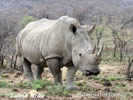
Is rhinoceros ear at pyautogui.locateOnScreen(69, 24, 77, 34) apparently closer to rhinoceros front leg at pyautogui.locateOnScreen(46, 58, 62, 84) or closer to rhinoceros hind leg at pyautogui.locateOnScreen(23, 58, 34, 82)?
rhinoceros front leg at pyautogui.locateOnScreen(46, 58, 62, 84)

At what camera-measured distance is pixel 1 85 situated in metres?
5.79

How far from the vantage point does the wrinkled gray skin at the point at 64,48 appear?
5.19 m

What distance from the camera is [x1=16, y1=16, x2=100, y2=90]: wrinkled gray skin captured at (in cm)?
519

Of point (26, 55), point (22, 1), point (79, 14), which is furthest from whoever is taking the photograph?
point (22, 1)

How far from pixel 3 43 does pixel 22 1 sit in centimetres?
5725

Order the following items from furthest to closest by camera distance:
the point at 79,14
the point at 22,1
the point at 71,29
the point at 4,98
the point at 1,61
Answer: the point at 22,1, the point at 79,14, the point at 1,61, the point at 71,29, the point at 4,98

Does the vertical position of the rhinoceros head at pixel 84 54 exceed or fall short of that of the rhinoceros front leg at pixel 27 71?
it exceeds it

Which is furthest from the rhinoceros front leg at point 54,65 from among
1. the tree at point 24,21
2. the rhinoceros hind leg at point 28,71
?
the tree at point 24,21

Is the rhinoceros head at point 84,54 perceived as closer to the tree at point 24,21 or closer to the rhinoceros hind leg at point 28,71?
the rhinoceros hind leg at point 28,71

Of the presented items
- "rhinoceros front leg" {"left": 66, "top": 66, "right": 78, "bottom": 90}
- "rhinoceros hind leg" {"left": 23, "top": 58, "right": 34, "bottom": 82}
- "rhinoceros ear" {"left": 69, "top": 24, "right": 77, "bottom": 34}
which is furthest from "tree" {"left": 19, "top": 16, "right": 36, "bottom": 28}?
"rhinoceros ear" {"left": 69, "top": 24, "right": 77, "bottom": 34}

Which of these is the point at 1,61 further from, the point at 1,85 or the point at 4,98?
the point at 4,98

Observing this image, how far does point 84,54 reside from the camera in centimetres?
521

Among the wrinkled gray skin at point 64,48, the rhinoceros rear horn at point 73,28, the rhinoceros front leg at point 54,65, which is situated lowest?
the rhinoceros front leg at point 54,65

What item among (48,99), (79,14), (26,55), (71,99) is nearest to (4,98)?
(48,99)
